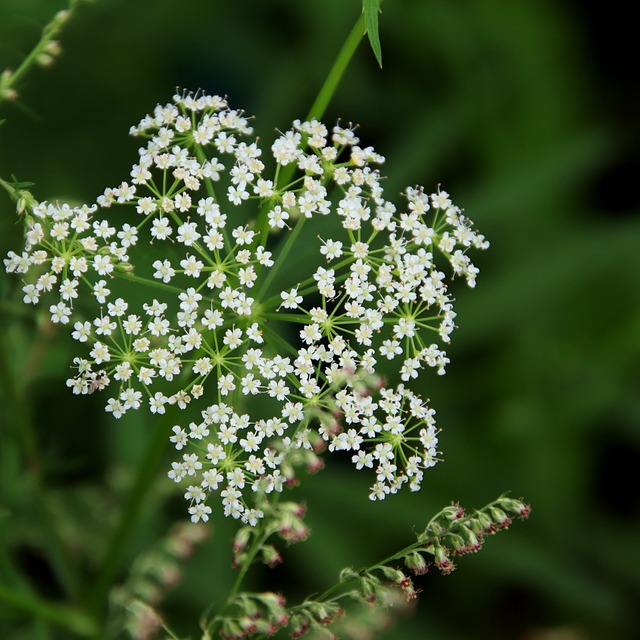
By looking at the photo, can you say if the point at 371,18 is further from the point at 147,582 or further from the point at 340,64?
the point at 147,582

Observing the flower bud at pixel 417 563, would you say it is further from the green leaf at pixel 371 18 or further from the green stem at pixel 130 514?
the green leaf at pixel 371 18

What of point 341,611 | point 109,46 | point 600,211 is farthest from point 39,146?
point 600,211

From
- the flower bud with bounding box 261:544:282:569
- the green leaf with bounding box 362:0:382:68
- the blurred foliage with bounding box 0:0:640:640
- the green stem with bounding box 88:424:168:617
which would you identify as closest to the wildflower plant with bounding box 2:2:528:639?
the flower bud with bounding box 261:544:282:569

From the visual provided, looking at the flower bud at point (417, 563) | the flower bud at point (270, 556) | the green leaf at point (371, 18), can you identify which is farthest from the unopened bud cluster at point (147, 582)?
the green leaf at point (371, 18)

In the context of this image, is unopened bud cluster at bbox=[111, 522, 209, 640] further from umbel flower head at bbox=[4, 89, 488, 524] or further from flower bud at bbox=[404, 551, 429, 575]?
flower bud at bbox=[404, 551, 429, 575]

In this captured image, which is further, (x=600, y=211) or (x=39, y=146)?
(x=600, y=211)

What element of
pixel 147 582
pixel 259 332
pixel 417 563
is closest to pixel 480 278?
pixel 147 582

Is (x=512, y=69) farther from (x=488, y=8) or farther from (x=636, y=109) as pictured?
(x=636, y=109)
